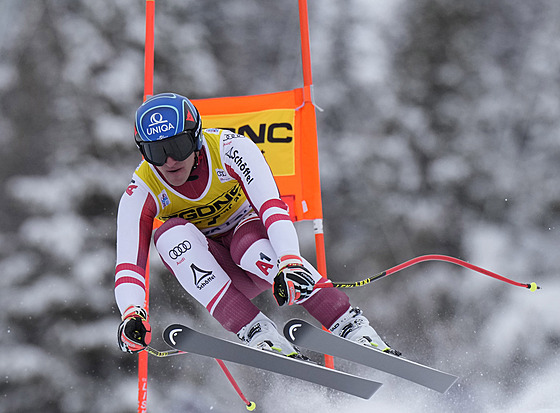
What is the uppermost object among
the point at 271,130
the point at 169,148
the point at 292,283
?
the point at 169,148

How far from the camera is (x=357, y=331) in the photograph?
1931mm

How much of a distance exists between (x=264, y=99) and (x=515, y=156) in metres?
2.81

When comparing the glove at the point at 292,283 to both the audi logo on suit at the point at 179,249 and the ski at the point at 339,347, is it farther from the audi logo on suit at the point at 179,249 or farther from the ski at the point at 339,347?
the audi logo on suit at the point at 179,249

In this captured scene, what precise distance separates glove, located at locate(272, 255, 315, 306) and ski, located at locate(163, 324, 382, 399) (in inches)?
7.1

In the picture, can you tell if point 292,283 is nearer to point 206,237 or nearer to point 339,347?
point 339,347

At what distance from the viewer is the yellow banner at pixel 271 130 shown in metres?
2.97

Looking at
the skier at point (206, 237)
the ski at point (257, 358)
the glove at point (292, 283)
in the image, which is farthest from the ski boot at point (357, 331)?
the glove at point (292, 283)

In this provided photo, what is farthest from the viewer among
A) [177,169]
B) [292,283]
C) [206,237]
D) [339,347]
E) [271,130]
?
[271,130]

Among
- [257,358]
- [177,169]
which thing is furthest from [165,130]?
[257,358]

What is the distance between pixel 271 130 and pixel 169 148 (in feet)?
3.75

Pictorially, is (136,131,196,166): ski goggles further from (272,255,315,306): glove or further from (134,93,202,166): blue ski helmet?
(272,255,315,306): glove

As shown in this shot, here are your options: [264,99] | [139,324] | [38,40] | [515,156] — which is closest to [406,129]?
[515,156]

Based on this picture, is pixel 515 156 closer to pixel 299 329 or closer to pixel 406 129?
pixel 406 129

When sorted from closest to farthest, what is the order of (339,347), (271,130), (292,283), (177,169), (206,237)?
1. (292,283)
2. (339,347)
3. (177,169)
4. (206,237)
5. (271,130)
